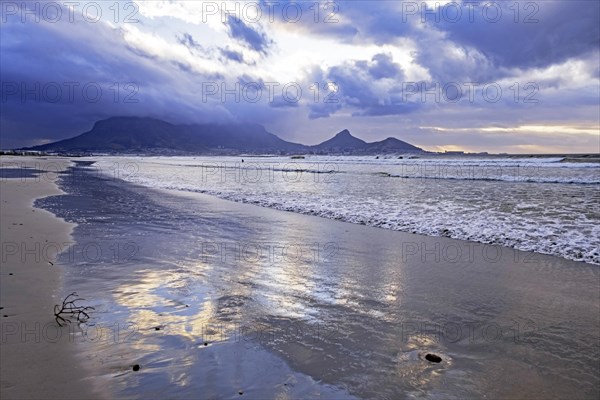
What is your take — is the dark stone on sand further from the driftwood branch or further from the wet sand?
the driftwood branch

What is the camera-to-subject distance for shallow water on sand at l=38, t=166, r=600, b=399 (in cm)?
353

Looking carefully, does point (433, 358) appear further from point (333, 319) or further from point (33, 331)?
point (33, 331)

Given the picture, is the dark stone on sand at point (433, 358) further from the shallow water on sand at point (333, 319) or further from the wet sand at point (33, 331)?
the wet sand at point (33, 331)

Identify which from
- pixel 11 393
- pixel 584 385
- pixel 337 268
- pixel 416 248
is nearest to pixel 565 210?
pixel 416 248

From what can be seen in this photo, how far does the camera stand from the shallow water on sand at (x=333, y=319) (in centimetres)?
353

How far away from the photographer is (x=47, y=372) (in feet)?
11.6

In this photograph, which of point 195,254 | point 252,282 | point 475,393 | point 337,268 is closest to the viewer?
point 475,393

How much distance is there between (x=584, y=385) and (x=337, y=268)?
4.26m

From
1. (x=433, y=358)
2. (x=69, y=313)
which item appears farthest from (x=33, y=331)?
(x=433, y=358)

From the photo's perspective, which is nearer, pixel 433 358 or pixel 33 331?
pixel 433 358

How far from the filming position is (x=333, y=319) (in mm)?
4914

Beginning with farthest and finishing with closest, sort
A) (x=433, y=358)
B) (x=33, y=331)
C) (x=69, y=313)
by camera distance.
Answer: (x=69, y=313), (x=33, y=331), (x=433, y=358)

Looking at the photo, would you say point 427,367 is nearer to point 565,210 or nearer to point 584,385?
point 584,385

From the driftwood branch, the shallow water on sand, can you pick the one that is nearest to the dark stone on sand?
the shallow water on sand
